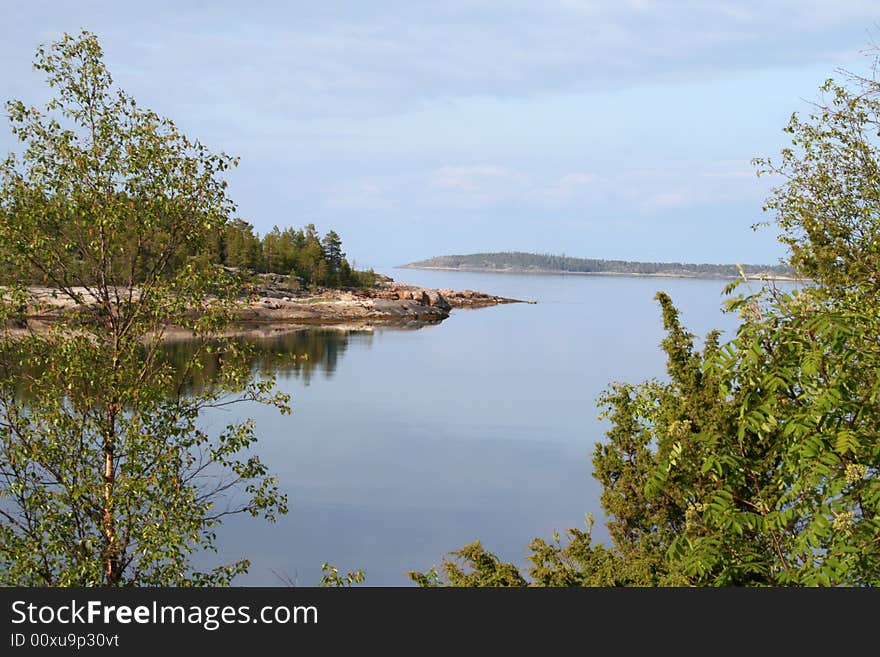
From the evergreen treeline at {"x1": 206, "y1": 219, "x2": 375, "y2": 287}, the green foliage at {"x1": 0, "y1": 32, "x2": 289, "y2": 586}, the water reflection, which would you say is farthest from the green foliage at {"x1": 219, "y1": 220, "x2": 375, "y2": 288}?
the green foliage at {"x1": 0, "y1": 32, "x2": 289, "y2": 586}

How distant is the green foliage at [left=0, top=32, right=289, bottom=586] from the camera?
14.4m

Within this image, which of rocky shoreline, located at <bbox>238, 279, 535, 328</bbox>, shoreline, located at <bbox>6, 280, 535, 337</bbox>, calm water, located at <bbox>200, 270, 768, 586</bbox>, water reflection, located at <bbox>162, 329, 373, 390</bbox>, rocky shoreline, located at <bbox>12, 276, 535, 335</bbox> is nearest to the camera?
calm water, located at <bbox>200, 270, 768, 586</bbox>

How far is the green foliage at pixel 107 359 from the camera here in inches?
567

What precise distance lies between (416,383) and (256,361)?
1329 cm

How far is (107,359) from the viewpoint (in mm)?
15875

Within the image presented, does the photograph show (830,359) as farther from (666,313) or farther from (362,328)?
(362,328)

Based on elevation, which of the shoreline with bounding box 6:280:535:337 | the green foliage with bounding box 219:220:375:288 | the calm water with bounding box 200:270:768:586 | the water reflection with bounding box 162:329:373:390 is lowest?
the calm water with bounding box 200:270:768:586

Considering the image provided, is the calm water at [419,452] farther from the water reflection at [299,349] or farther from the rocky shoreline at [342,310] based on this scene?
the rocky shoreline at [342,310]

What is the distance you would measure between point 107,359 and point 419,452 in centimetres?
3214

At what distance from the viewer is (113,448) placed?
15211mm

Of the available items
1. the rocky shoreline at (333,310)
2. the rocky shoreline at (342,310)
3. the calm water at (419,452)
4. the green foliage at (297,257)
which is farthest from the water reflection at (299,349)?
the green foliage at (297,257)

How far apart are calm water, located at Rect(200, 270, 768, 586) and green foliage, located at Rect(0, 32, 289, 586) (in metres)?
2.69

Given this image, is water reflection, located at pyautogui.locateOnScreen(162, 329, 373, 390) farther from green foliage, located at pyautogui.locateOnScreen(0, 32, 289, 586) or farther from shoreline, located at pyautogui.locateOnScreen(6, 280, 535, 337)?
green foliage, located at pyautogui.locateOnScreen(0, 32, 289, 586)

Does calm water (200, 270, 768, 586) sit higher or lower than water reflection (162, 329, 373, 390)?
lower
